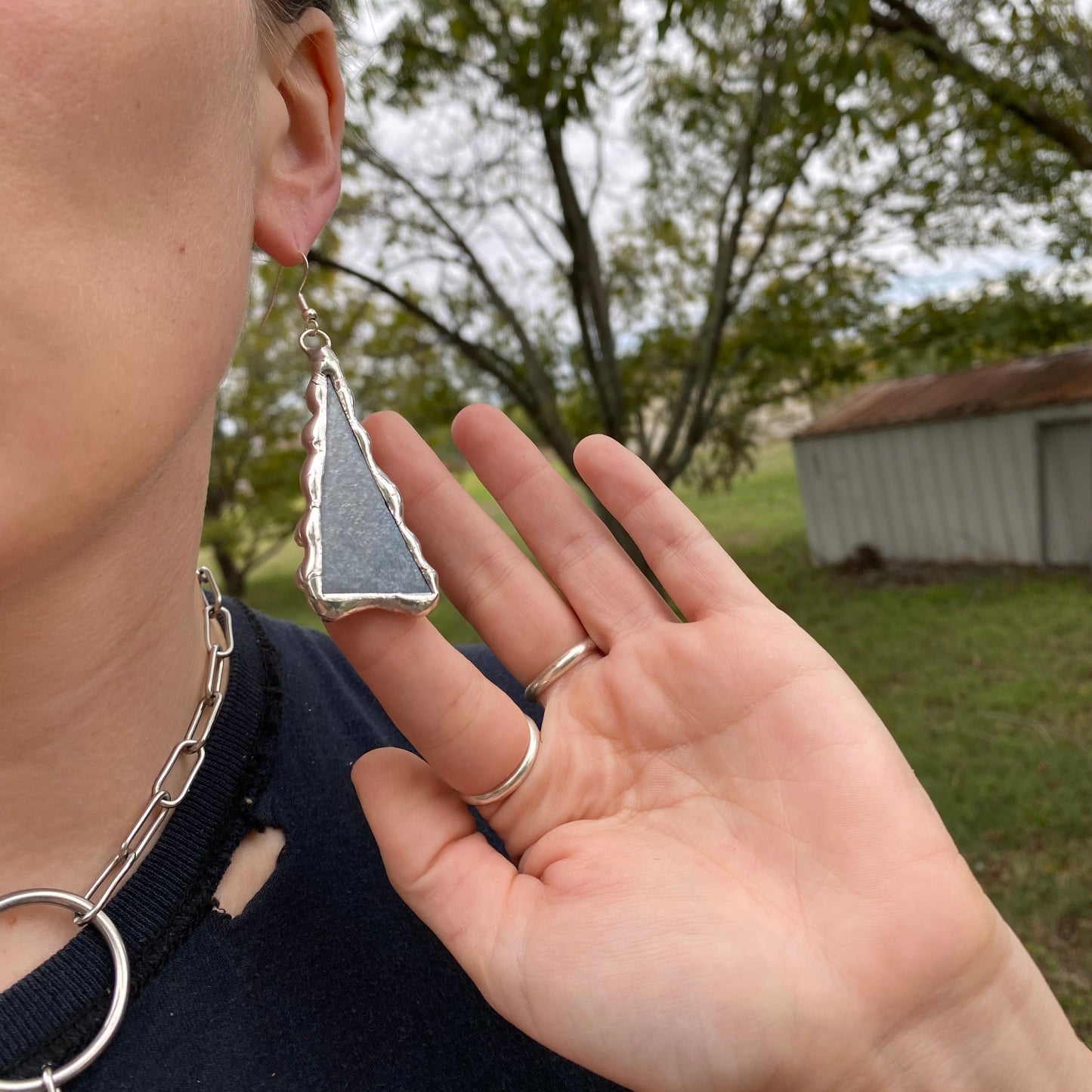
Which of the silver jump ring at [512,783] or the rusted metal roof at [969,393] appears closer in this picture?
the silver jump ring at [512,783]

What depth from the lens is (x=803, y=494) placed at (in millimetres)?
8938

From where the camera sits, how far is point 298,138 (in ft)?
3.99

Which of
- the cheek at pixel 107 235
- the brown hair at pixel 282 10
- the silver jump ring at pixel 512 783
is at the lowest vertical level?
the silver jump ring at pixel 512 783

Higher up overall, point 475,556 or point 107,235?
point 107,235

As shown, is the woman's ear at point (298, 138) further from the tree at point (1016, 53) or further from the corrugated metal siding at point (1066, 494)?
the corrugated metal siding at point (1066, 494)

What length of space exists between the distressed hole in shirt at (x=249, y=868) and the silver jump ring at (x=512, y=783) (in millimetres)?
278

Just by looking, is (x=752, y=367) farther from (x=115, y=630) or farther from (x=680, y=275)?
(x=115, y=630)

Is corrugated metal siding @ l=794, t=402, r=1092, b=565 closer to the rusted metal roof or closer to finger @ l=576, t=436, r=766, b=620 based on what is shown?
the rusted metal roof

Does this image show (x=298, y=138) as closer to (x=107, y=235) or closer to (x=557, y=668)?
(x=107, y=235)

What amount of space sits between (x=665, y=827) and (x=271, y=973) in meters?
0.48

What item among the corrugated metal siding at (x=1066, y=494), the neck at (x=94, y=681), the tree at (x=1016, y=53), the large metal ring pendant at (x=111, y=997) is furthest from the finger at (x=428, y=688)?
the corrugated metal siding at (x=1066, y=494)

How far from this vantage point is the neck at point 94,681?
1.07 m

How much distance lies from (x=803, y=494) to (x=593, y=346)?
4.18 metres

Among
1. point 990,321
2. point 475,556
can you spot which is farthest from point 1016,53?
point 475,556
